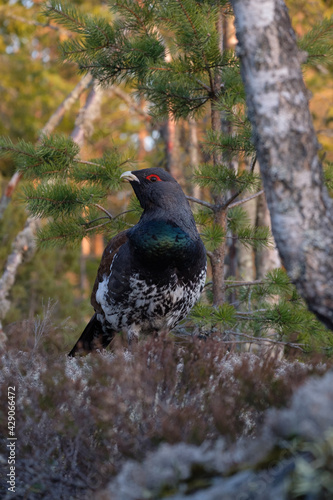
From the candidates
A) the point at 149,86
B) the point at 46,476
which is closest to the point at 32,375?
the point at 46,476

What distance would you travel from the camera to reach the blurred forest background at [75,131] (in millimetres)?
7316

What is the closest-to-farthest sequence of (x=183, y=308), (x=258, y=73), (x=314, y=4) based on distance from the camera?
(x=258, y=73), (x=183, y=308), (x=314, y=4)

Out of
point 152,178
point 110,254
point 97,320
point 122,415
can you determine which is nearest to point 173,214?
point 152,178

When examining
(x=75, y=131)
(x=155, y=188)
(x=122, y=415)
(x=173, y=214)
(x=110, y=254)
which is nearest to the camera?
(x=122, y=415)

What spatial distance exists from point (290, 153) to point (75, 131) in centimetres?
633

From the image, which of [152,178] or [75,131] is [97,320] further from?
[75,131]

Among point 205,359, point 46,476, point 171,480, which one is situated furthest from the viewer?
point 205,359

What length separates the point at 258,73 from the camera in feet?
8.23

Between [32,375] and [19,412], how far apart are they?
1.37ft

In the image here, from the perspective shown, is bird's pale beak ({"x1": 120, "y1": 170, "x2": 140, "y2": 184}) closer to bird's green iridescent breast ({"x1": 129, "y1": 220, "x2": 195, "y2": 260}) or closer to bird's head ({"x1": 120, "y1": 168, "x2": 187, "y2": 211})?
bird's head ({"x1": 120, "y1": 168, "x2": 187, "y2": 211})

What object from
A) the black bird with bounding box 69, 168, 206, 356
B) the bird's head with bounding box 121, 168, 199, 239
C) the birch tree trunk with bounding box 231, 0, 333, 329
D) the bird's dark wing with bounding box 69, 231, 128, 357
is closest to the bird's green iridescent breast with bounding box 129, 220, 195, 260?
the black bird with bounding box 69, 168, 206, 356

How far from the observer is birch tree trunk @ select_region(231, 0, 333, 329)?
2465mm

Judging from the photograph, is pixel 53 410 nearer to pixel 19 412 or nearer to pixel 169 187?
pixel 19 412

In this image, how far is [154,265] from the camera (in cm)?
407
